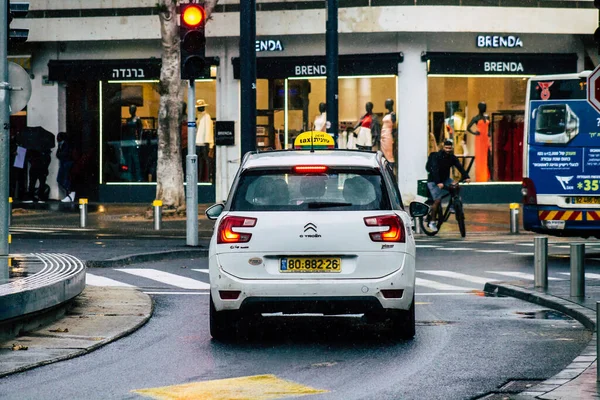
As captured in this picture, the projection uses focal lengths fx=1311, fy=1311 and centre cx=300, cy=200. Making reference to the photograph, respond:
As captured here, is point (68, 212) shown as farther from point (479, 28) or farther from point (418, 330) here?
point (418, 330)

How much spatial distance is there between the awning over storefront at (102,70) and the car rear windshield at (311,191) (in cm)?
2516

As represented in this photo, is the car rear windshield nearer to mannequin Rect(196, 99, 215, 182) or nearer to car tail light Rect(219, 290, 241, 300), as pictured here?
car tail light Rect(219, 290, 241, 300)

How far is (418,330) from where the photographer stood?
38.9ft

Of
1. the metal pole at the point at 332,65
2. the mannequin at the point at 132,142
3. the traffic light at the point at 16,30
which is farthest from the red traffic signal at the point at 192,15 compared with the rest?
the mannequin at the point at 132,142

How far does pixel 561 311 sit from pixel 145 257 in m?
7.55

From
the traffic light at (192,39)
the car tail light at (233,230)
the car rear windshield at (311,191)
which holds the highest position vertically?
the traffic light at (192,39)

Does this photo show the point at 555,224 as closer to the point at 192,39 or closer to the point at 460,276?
the point at 460,276

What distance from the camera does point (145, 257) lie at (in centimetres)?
1897

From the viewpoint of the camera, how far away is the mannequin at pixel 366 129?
3375 centimetres

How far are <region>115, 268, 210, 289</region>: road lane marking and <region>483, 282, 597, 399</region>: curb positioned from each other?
3489 mm

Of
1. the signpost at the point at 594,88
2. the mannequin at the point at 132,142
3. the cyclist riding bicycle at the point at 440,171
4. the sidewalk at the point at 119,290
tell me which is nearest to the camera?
the sidewalk at the point at 119,290

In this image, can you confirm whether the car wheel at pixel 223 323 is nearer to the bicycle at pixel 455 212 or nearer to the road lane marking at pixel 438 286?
the road lane marking at pixel 438 286

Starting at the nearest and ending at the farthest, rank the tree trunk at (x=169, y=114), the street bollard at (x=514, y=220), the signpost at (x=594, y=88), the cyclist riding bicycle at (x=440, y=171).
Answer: the signpost at (x=594, y=88) < the cyclist riding bicycle at (x=440, y=171) < the street bollard at (x=514, y=220) < the tree trunk at (x=169, y=114)

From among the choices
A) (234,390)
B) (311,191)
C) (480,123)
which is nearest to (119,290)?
(311,191)
